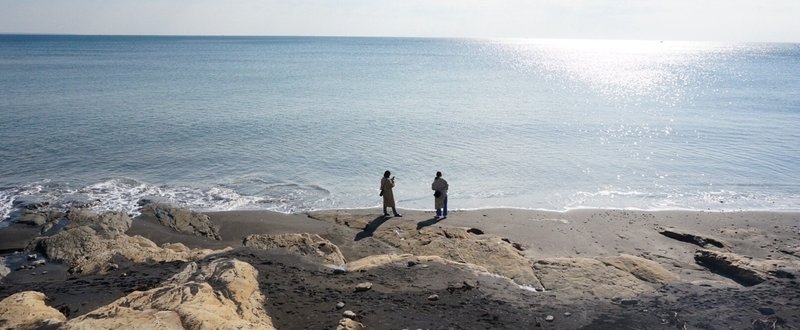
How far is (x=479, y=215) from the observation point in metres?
18.5

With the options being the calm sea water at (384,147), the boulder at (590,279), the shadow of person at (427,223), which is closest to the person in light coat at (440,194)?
the shadow of person at (427,223)

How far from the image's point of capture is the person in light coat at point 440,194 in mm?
17141

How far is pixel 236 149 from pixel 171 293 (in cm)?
2093

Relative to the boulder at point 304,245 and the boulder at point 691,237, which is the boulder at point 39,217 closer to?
the boulder at point 304,245

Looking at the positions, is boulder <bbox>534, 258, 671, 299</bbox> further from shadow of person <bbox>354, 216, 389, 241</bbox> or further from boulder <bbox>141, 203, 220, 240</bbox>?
boulder <bbox>141, 203, 220, 240</bbox>

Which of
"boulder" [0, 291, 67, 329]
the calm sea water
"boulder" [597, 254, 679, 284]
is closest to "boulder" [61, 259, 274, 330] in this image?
"boulder" [0, 291, 67, 329]

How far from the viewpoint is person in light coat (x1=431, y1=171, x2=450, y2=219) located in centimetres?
1714

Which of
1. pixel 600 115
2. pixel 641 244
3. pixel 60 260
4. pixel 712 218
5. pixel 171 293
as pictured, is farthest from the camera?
pixel 600 115

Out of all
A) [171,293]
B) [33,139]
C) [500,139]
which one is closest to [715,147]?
[500,139]

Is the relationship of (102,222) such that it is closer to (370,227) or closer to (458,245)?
(370,227)

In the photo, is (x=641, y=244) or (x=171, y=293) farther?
(x=641, y=244)

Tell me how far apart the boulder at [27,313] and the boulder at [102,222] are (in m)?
6.05

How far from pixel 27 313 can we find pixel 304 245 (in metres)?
5.92

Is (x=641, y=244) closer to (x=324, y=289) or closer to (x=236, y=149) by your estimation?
(x=324, y=289)
